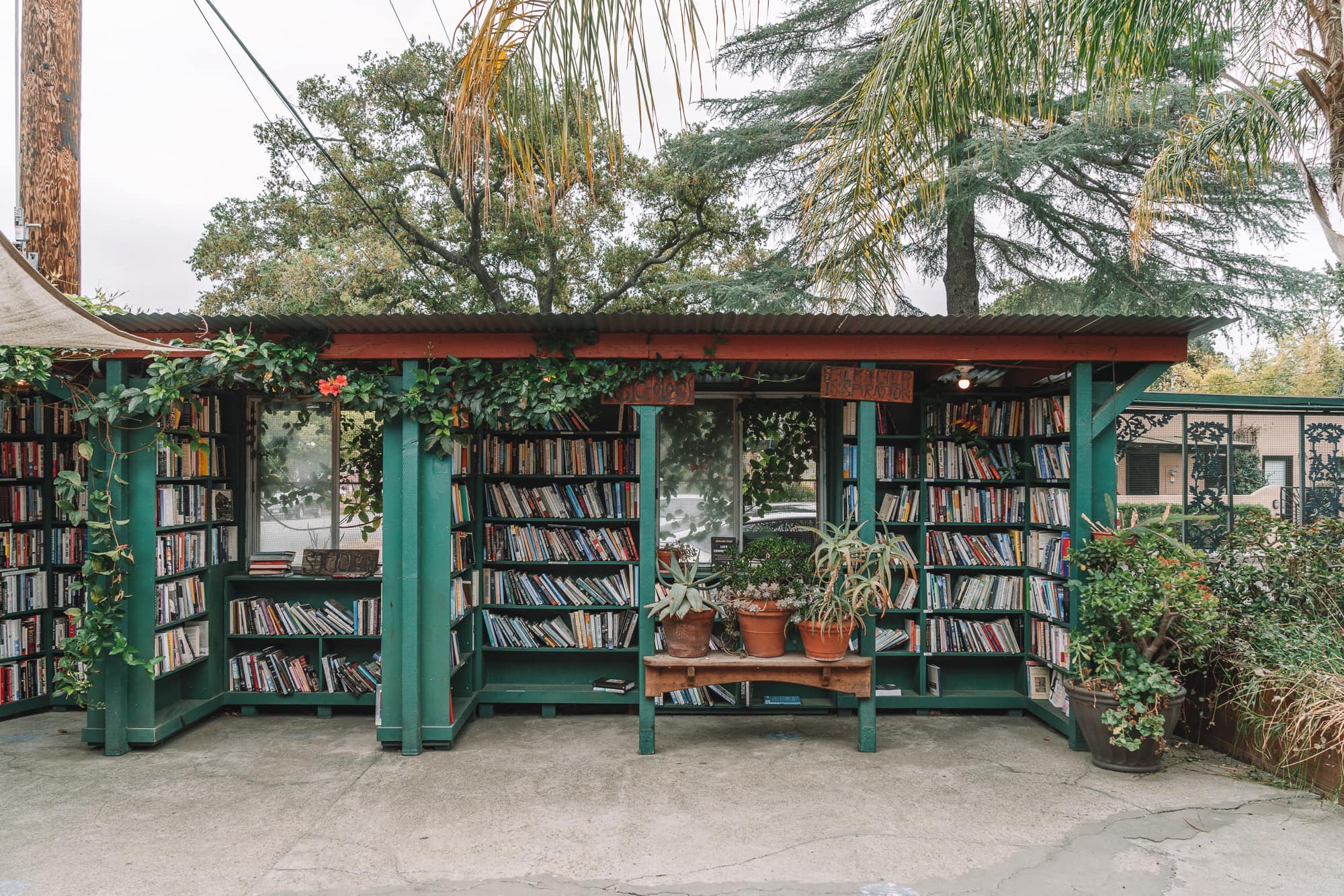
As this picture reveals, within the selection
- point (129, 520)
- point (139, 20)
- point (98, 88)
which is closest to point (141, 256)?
point (98, 88)

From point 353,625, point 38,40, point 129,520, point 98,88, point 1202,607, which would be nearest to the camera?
point 1202,607

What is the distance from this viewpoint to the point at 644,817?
3.65m

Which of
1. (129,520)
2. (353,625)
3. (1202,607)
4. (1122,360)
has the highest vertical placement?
(1122,360)

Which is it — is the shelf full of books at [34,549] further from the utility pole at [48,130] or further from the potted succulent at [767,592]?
the potted succulent at [767,592]

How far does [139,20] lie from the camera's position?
858 centimetres

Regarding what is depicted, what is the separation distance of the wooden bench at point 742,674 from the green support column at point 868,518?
3 cm

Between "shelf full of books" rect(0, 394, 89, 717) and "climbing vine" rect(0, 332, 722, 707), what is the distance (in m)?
0.73

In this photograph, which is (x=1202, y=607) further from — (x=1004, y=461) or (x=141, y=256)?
(x=141, y=256)

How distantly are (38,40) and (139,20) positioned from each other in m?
4.61

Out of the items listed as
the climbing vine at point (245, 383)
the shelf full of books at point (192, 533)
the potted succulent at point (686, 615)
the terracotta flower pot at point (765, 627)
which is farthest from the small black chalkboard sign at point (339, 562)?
the terracotta flower pot at point (765, 627)

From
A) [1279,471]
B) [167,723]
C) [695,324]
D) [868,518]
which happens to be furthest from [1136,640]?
[167,723]

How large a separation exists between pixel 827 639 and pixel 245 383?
3.46 metres

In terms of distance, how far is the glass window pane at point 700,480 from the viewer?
575 cm

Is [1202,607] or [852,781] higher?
[1202,607]
